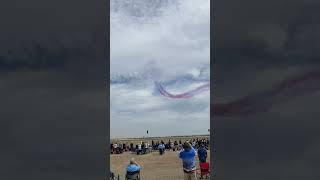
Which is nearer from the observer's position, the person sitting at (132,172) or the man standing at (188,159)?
the man standing at (188,159)

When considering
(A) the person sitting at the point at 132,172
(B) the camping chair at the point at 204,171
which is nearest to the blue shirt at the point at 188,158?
(A) the person sitting at the point at 132,172

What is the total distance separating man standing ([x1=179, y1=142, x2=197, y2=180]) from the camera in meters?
17.9

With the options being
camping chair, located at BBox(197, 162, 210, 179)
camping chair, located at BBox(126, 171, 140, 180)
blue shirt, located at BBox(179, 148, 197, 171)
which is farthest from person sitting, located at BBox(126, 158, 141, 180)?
camping chair, located at BBox(197, 162, 210, 179)

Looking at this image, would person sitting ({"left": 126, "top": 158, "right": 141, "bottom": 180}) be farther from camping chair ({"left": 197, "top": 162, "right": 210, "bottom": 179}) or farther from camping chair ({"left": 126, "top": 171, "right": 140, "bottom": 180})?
camping chair ({"left": 197, "top": 162, "right": 210, "bottom": 179})

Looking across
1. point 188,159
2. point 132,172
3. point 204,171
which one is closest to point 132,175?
point 132,172

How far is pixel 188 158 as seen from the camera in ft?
59.2

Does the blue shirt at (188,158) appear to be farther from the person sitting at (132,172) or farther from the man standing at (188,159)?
the person sitting at (132,172)

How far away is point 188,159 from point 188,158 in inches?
1.9

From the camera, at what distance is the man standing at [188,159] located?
17.9 metres
